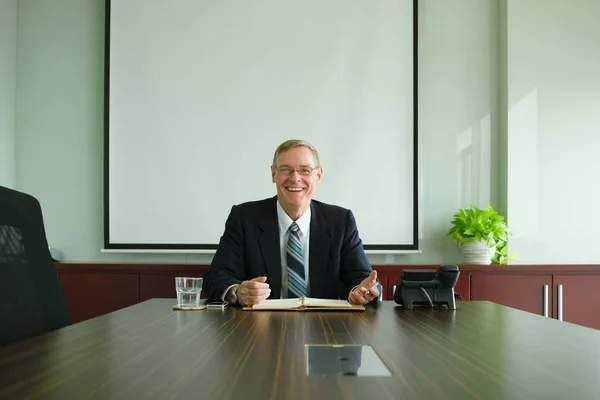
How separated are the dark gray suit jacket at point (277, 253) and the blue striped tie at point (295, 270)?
5 cm

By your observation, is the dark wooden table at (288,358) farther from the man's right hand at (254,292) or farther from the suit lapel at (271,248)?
the suit lapel at (271,248)

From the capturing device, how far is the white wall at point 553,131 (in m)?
4.35

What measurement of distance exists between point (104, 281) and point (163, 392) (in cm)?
320

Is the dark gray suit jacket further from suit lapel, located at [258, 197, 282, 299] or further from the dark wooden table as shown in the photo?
the dark wooden table

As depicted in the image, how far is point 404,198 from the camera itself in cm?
437

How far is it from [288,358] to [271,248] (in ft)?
4.99

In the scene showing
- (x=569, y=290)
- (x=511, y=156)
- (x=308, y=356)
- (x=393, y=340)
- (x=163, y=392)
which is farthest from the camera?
(x=511, y=156)

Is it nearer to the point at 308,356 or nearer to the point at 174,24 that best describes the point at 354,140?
the point at 174,24

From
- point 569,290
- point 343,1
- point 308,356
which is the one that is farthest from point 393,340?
point 343,1

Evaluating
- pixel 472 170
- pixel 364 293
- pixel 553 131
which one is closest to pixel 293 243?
pixel 364 293

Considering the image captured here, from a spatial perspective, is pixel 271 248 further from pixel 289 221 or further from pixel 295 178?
pixel 295 178

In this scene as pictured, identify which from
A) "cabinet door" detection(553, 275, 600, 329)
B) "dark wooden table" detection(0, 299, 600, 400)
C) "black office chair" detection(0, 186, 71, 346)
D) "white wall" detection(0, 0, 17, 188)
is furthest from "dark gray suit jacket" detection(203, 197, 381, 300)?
"white wall" detection(0, 0, 17, 188)

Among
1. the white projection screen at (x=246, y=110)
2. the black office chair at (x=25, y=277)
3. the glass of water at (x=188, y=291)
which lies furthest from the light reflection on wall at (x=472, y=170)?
the black office chair at (x=25, y=277)

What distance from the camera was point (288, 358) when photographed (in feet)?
4.33
